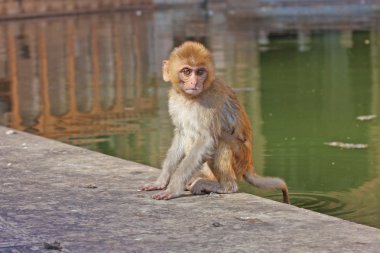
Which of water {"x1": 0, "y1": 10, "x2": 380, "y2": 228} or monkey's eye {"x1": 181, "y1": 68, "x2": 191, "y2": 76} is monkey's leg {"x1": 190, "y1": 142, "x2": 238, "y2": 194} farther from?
water {"x1": 0, "y1": 10, "x2": 380, "y2": 228}

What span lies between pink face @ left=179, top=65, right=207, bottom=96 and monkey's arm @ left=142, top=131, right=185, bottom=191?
16.3 inches

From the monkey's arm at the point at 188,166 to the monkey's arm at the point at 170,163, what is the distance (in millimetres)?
169

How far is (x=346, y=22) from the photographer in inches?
973

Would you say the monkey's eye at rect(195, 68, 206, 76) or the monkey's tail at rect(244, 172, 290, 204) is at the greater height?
the monkey's eye at rect(195, 68, 206, 76)

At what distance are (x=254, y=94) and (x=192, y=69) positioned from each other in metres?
6.44

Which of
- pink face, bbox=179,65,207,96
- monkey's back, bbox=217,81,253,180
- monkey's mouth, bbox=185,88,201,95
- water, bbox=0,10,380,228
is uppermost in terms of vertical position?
pink face, bbox=179,65,207,96

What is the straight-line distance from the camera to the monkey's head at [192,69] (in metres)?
6.23

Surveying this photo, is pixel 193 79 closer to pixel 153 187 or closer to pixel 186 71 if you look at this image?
pixel 186 71

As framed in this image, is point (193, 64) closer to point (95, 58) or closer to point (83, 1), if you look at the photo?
point (95, 58)

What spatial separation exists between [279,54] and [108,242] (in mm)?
12400

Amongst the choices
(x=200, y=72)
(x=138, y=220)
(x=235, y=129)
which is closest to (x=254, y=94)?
(x=235, y=129)

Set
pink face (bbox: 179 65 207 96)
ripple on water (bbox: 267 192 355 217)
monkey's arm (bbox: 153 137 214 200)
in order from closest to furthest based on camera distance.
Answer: pink face (bbox: 179 65 207 96), monkey's arm (bbox: 153 137 214 200), ripple on water (bbox: 267 192 355 217)

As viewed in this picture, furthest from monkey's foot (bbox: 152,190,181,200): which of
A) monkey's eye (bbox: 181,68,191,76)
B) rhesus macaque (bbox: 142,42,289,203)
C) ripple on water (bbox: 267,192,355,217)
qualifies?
ripple on water (bbox: 267,192,355,217)

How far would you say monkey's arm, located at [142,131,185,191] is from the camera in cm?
659
